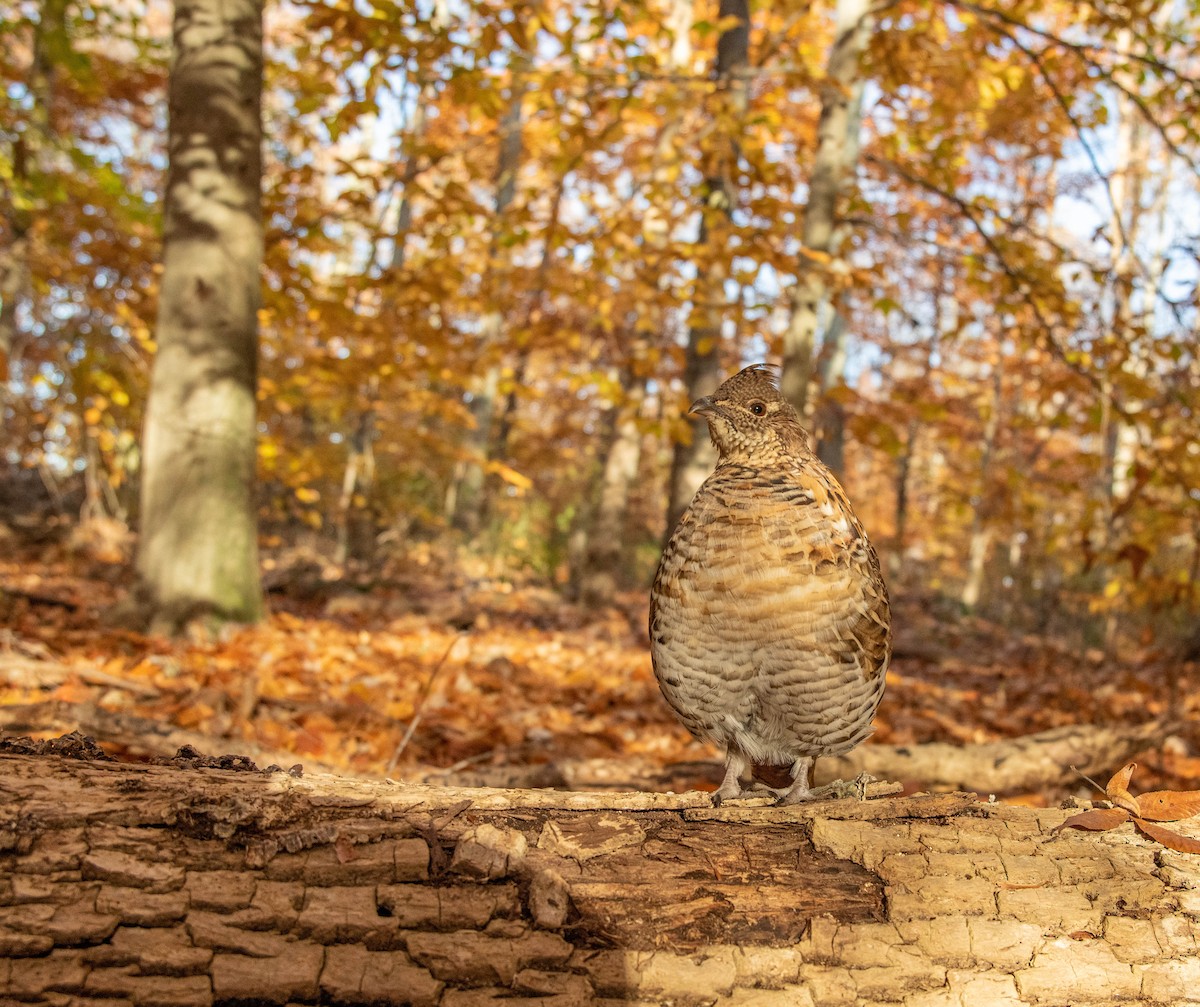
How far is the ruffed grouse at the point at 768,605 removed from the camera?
2.39 metres

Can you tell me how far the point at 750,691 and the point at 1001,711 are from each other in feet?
18.4

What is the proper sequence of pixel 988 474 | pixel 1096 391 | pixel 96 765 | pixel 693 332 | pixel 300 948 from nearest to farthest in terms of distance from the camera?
1. pixel 300 948
2. pixel 96 765
3. pixel 1096 391
4. pixel 693 332
5. pixel 988 474

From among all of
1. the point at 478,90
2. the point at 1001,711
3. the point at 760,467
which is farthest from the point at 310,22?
the point at 1001,711

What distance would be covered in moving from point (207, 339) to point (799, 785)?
547 cm

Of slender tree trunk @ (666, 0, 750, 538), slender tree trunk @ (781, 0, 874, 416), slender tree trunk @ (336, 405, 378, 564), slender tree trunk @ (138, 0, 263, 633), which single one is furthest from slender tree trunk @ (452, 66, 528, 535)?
slender tree trunk @ (781, 0, 874, 416)

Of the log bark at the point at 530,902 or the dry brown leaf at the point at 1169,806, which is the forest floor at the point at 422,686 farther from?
the dry brown leaf at the point at 1169,806

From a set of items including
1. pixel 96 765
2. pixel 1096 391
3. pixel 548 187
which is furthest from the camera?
pixel 548 187

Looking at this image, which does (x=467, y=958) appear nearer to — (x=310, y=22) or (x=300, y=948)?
(x=300, y=948)

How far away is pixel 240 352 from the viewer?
21.9ft

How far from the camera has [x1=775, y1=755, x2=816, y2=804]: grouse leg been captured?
250 cm

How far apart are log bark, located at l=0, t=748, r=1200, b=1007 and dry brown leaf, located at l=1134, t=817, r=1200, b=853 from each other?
0.03 metres

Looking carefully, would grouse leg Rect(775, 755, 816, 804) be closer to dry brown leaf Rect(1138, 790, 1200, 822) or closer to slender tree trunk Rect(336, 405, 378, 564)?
dry brown leaf Rect(1138, 790, 1200, 822)

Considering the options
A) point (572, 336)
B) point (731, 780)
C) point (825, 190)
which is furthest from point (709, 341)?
point (731, 780)

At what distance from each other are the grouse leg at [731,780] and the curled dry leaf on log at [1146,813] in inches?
32.2
